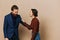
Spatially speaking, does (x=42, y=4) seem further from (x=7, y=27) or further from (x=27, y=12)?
(x=7, y=27)

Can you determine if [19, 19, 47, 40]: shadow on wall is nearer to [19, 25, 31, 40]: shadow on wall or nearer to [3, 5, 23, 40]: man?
[19, 25, 31, 40]: shadow on wall

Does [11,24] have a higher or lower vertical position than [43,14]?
lower

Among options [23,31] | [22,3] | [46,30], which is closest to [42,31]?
[46,30]

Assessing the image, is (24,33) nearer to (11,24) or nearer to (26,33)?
(26,33)

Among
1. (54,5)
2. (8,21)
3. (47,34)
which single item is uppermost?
(54,5)

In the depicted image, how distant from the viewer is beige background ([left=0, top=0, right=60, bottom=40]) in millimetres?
2598

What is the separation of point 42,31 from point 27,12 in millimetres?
350

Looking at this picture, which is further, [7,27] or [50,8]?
[50,8]

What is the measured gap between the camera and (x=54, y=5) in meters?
2.58

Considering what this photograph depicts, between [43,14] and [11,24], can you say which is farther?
[43,14]

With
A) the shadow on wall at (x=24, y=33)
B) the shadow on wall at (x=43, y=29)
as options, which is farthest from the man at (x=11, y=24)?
the shadow on wall at (x=43, y=29)

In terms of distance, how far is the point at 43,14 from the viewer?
2643mm

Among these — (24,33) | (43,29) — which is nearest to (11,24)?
(24,33)

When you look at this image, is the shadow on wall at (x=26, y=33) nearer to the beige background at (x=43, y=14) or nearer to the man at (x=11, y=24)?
the beige background at (x=43, y=14)
